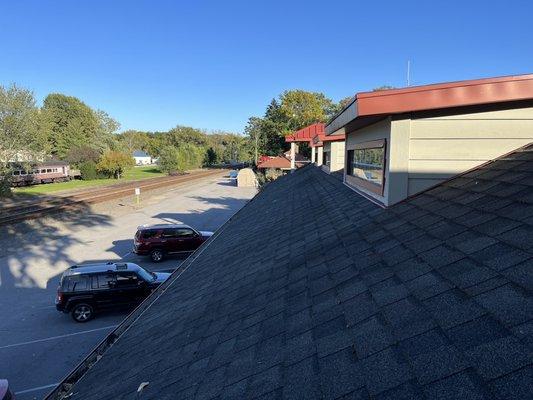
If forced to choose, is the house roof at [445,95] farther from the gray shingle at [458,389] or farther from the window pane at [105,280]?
the window pane at [105,280]

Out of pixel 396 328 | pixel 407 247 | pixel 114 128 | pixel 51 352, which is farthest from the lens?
pixel 114 128

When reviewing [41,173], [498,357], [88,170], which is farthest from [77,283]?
[88,170]

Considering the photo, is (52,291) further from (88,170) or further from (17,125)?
(88,170)

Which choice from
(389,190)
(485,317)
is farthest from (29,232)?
(485,317)

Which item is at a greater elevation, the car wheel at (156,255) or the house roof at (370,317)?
the house roof at (370,317)

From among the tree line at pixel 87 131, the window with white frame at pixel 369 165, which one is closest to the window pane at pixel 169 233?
the window with white frame at pixel 369 165

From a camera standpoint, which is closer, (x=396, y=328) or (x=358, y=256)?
(x=396, y=328)

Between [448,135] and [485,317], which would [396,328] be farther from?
[448,135]
